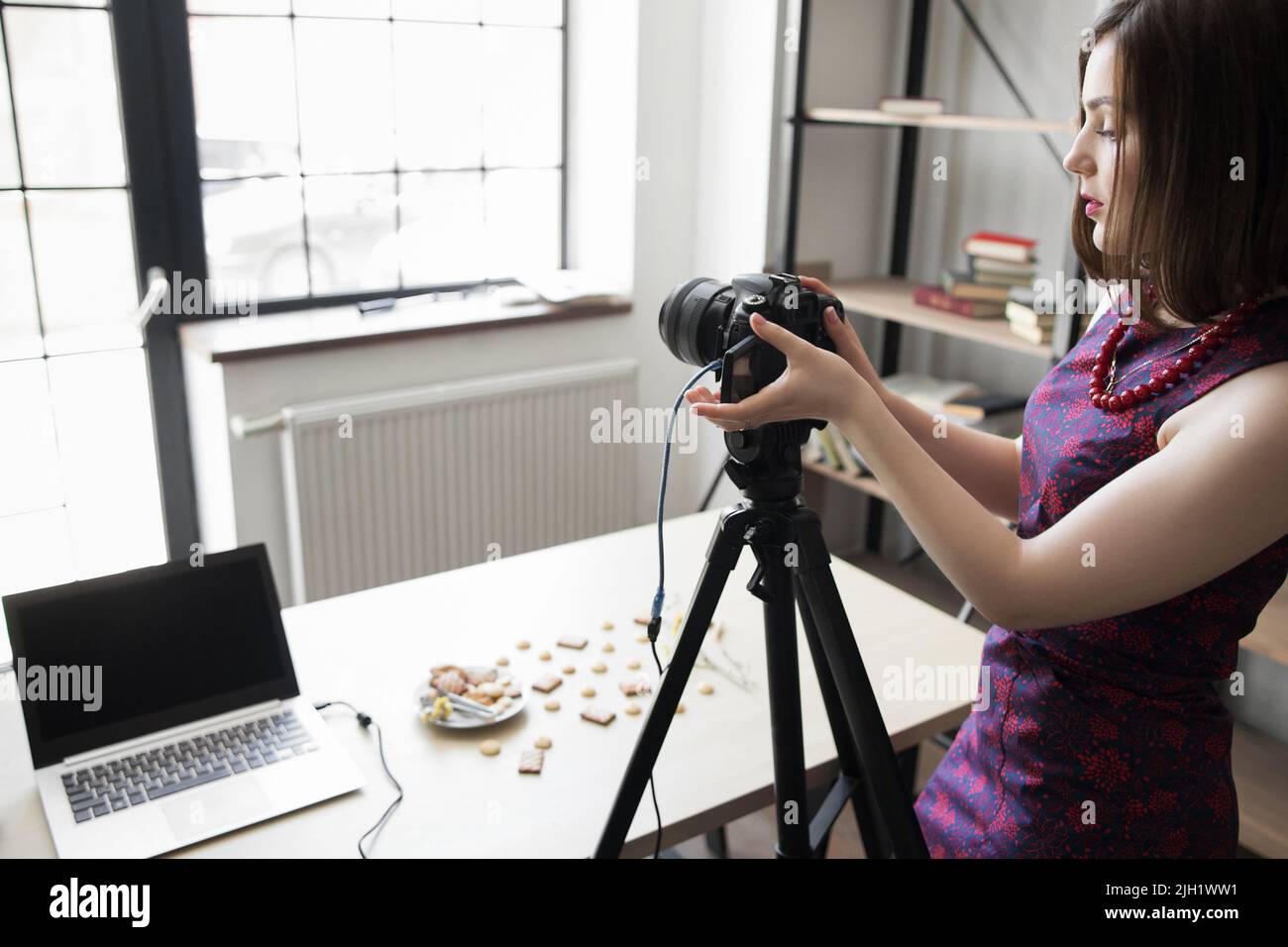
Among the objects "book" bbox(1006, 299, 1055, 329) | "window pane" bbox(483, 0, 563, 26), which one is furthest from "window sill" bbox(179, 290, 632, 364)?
"book" bbox(1006, 299, 1055, 329)

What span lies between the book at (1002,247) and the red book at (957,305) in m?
0.11

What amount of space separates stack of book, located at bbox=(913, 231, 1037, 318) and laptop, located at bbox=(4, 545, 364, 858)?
71.2 inches

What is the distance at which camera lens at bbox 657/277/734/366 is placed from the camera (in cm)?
118

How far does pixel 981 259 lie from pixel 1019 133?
1.29ft

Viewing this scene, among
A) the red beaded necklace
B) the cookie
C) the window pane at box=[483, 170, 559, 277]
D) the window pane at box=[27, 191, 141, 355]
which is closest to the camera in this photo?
the red beaded necklace

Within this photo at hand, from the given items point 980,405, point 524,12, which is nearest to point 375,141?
point 524,12

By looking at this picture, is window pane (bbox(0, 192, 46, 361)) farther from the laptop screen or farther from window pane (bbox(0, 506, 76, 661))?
the laptop screen

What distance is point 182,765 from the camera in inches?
54.0

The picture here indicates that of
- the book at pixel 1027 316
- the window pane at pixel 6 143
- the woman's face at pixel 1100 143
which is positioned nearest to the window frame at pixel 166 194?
the window pane at pixel 6 143

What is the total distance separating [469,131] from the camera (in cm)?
312

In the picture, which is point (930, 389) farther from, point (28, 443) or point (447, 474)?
point (28, 443)

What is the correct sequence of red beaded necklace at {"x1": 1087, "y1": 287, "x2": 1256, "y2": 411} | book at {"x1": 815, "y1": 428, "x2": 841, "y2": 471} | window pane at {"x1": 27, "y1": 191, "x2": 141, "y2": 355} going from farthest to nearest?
book at {"x1": 815, "y1": 428, "x2": 841, "y2": 471}, window pane at {"x1": 27, "y1": 191, "x2": 141, "y2": 355}, red beaded necklace at {"x1": 1087, "y1": 287, "x2": 1256, "y2": 411}

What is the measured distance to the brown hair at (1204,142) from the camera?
0.94 metres
